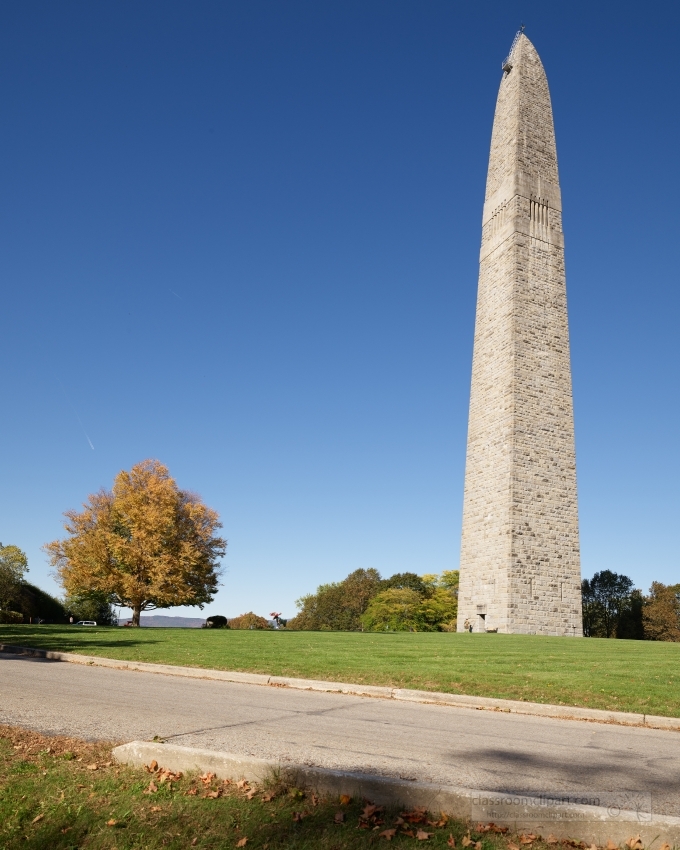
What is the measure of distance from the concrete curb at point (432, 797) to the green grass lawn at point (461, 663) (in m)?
6.73

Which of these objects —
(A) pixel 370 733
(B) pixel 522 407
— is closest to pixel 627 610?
(B) pixel 522 407

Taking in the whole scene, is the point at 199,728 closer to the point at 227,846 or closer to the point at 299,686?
the point at 227,846

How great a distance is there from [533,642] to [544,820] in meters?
19.0

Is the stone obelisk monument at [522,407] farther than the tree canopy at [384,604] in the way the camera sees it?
No

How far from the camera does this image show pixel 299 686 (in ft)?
40.2

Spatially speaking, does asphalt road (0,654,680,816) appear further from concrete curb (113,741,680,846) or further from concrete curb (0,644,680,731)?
concrete curb (113,741,680,846)

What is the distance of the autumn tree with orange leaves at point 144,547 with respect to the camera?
38500 mm

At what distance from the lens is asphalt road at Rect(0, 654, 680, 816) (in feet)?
19.1

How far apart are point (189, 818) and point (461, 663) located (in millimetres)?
11239

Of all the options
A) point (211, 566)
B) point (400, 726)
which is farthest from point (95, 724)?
point (211, 566)

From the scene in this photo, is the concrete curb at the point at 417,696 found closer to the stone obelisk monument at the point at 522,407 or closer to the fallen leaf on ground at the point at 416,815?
the fallen leaf on ground at the point at 416,815

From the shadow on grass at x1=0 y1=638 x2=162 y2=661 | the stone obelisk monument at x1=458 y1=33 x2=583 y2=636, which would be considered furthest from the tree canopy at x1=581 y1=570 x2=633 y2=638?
the shadow on grass at x1=0 y1=638 x2=162 y2=661

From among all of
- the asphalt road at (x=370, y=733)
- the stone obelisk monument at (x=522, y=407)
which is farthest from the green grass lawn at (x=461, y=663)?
the stone obelisk monument at (x=522, y=407)

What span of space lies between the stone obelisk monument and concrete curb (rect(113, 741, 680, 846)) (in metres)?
27.0
